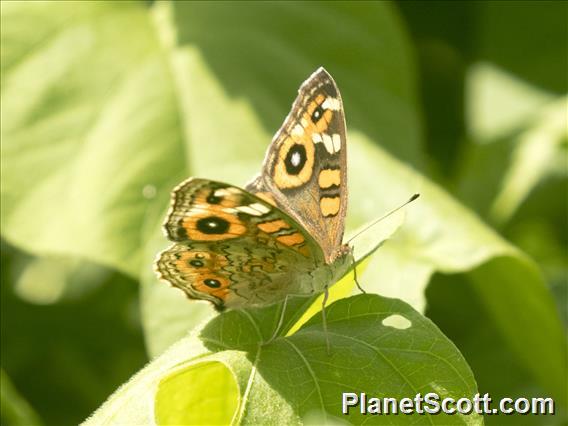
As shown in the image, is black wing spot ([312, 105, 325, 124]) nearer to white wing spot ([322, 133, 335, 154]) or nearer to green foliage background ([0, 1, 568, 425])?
white wing spot ([322, 133, 335, 154])

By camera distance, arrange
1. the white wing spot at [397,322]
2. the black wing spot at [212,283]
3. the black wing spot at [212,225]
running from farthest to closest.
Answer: the black wing spot at [212,283] → the black wing spot at [212,225] → the white wing spot at [397,322]

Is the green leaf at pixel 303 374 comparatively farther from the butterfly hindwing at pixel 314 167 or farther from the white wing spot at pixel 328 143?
the white wing spot at pixel 328 143

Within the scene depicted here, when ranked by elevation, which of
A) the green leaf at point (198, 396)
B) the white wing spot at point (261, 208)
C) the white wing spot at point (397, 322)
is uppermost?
the white wing spot at point (261, 208)

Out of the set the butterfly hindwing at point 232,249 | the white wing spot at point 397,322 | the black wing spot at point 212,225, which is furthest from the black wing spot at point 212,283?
the white wing spot at point 397,322

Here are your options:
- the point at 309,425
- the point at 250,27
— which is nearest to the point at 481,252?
the point at 309,425

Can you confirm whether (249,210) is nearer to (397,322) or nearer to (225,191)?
(225,191)

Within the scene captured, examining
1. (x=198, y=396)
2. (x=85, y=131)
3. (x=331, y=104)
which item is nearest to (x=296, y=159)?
(x=331, y=104)
